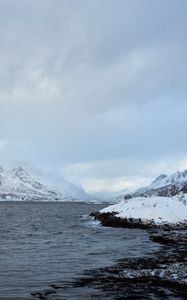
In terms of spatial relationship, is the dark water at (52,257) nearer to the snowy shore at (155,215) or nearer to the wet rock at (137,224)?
the wet rock at (137,224)

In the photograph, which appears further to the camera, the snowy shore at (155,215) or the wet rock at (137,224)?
the snowy shore at (155,215)

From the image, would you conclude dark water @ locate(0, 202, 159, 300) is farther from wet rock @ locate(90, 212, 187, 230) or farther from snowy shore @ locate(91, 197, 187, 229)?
snowy shore @ locate(91, 197, 187, 229)

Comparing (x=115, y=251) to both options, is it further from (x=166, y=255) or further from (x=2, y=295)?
(x=2, y=295)

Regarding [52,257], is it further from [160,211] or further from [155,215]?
[160,211]

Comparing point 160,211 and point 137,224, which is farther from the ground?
point 160,211

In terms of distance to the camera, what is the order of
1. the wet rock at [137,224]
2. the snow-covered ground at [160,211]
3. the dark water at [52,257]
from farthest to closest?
the snow-covered ground at [160,211] → the wet rock at [137,224] → the dark water at [52,257]

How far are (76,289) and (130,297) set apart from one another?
2.89m

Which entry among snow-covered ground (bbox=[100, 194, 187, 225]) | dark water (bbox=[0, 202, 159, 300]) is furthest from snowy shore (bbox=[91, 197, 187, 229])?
dark water (bbox=[0, 202, 159, 300])

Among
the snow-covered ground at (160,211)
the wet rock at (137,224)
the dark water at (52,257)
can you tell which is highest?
the snow-covered ground at (160,211)

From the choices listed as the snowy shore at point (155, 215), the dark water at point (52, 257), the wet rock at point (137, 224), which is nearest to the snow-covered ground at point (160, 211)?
the snowy shore at point (155, 215)

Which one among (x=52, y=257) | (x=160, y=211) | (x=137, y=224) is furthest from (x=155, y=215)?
(x=52, y=257)

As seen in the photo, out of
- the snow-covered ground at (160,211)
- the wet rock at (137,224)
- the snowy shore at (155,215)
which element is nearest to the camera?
the wet rock at (137,224)

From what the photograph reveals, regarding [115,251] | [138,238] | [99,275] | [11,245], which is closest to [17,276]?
[99,275]

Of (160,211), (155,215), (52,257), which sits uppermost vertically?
(160,211)
